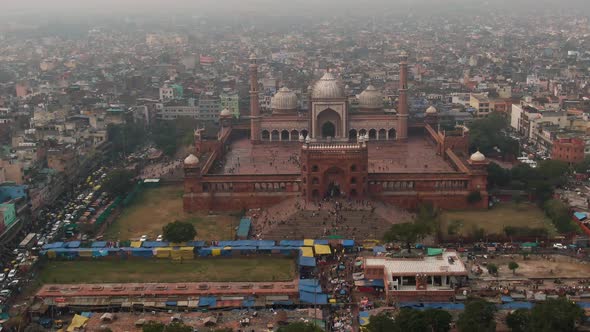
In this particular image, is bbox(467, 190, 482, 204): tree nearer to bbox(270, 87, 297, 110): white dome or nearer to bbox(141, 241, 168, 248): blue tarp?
bbox(141, 241, 168, 248): blue tarp

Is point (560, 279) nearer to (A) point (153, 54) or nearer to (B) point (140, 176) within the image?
(B) point (140, 176)

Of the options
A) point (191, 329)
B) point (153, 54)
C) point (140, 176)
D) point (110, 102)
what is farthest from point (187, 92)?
point (153, 54)

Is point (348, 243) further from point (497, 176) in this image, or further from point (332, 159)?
point (497, 176)

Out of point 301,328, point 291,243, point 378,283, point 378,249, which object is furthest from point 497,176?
point 301,328

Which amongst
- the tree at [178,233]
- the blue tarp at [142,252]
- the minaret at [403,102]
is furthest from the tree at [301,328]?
the minaret at [403,102]

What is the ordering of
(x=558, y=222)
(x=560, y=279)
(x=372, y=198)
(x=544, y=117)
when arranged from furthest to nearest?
(x=544, y=117), (x=372, y=198), (x=558, y=222), (x=560, y=279)

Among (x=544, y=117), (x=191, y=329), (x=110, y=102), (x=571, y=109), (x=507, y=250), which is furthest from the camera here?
(x=110, y=102)

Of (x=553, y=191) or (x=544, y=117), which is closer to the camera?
(x=553, y=191)
